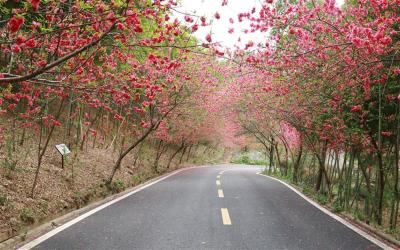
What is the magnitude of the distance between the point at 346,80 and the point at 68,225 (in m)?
6.26

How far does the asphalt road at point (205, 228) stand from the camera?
243 inches

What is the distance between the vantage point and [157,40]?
18.3ft

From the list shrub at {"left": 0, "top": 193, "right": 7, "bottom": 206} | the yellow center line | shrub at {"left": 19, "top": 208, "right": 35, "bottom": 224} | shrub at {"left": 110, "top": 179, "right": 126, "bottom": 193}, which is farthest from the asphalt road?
shrub at {"left": 110, "top": 179, "right": 126, "bottom": 193}

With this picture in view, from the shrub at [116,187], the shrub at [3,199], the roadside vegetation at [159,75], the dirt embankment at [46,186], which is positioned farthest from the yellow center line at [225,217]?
the shrub at [116,187]

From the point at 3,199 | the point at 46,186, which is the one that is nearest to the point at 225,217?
the point at 3,199

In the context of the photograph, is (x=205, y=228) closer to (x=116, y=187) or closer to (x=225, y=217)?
(x=225, y=217)

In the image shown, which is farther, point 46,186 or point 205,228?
point 46,186

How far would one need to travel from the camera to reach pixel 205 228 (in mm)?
7332

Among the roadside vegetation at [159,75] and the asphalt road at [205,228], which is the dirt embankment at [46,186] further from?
the asphalt road at [205,228]

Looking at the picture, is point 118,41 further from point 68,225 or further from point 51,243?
point 68,225

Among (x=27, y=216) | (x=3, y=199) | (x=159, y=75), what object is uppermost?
(x=159, y=75)

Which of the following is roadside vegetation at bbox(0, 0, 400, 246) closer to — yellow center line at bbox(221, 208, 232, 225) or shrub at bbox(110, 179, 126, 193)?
shrub at bbox(110, 179, 126, 193)

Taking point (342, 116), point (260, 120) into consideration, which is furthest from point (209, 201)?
point (260, 120)

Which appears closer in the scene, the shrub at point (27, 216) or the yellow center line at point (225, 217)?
the shrub at point (27, 216)
